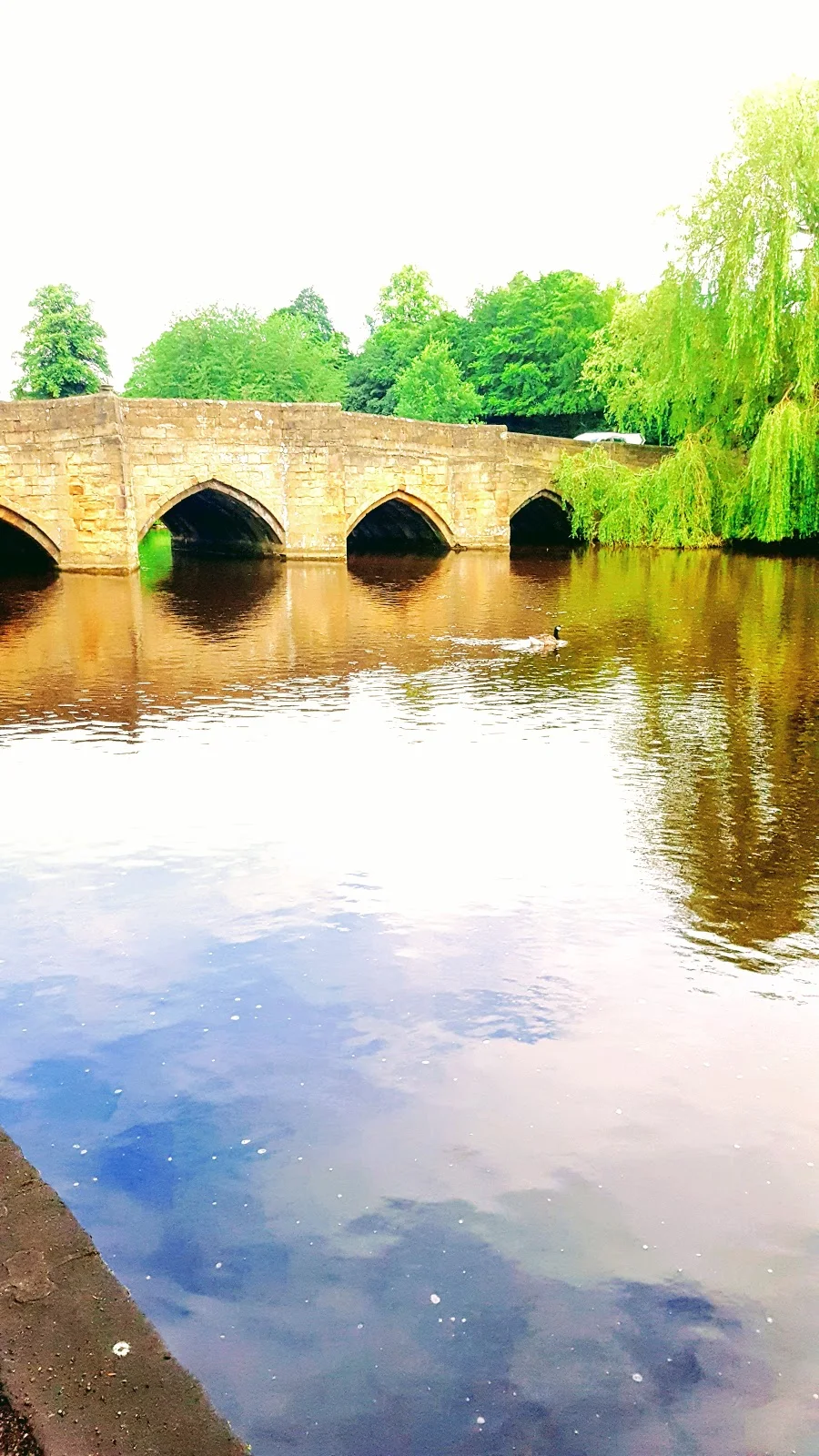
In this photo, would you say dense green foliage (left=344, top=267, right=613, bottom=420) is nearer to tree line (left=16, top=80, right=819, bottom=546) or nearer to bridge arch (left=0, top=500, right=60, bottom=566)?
tree line (left=16, top=80, right=819, bottom=546)

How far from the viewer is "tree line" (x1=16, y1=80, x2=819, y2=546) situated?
19.9m

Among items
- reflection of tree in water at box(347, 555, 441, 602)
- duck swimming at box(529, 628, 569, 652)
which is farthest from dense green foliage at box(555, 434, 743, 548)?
duck swimming at box(529, 628, 569, 652)

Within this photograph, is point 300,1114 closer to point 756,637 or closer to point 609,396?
point 756,637

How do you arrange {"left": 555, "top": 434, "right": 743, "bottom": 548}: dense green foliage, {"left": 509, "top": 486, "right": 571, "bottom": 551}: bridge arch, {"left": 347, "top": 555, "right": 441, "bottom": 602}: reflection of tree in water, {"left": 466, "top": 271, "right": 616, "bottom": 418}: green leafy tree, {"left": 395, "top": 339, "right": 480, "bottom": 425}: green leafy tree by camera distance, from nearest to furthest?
{"left": 347, "top": 555, "right": 441, "bottom": 602}: reflection of tree in water → {"left": 555, "top": 434, "right": 743, "bottom": 548}: dense green foliage → {"left": 509, "top": 486, "right": 571, "bottom": 551}: bridge arch → {"left": 466, "top": 271, "right": 616, "bottom": 418}: green leafy tree → {"left": 395, "top": 339, "right": 480, "bottom": 425}: green leafy tree

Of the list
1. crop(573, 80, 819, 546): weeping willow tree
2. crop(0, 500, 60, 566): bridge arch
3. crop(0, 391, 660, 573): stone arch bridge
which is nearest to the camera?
crop(573, 80, 819, 546): weeping willow tree

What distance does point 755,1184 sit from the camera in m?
3.36

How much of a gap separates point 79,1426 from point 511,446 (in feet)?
86.6

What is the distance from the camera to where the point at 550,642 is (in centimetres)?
1210

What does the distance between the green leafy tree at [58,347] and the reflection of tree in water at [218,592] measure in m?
27.4

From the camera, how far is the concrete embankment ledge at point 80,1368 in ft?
7.67

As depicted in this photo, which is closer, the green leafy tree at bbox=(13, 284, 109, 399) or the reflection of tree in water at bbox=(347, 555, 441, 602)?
the reflection of tree in water at bbox=(347, 555, 441, 602)

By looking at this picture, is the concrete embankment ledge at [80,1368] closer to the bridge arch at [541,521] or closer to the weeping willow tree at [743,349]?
the weeping willow tree at [743,349]

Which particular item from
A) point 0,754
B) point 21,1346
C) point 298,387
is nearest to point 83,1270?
point 21,1346

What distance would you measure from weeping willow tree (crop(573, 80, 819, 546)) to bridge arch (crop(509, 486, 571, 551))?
347 centimetres
